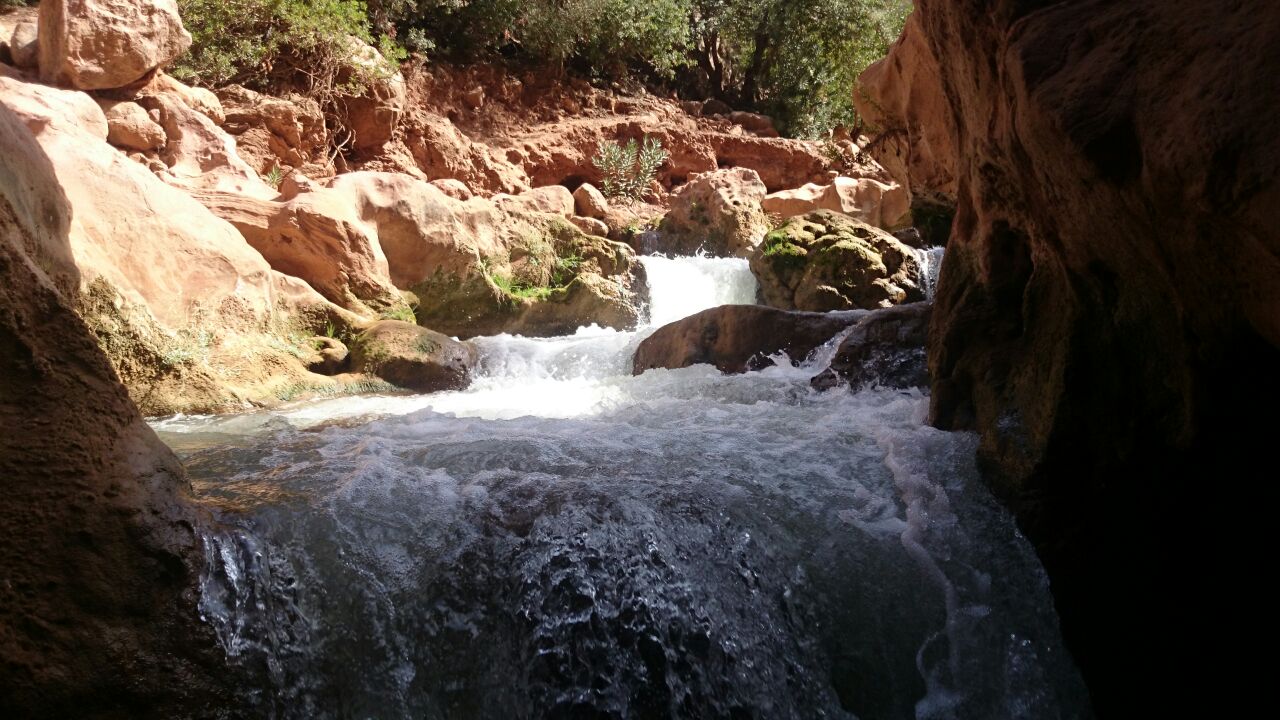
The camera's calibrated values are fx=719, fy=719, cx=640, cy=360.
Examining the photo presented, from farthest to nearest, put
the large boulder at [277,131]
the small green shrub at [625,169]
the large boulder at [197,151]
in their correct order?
the small green shrub at [625,169] < the large boulder at [277,131] < the large boulder at [197,151]

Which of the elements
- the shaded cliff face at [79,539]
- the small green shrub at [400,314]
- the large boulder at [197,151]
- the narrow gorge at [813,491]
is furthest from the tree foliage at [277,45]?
the shaded cliff face at [79,539]

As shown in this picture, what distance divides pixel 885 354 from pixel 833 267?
4.55 m

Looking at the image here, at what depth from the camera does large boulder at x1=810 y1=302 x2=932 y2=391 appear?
5.21 meters

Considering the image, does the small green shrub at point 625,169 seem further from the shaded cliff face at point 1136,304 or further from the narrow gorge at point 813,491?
the shaded cliff face at point 1136,304

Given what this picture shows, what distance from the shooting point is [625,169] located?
15.6 meters

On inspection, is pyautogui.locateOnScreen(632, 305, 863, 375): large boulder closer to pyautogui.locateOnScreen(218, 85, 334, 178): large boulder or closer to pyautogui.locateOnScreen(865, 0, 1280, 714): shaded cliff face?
pyautogui.locateOnScreen(865, 0, 1280, 714): shaded cliff face

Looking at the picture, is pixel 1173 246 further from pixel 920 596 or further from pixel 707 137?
pixel 707 137

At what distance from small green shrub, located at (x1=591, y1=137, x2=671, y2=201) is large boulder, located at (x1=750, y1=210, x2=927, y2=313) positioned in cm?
569

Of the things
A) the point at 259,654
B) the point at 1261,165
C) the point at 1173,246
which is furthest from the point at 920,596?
the point at 259,654

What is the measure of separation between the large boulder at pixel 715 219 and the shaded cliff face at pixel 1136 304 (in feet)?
31.9

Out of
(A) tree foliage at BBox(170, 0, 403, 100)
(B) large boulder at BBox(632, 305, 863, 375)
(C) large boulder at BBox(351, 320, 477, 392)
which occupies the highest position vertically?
(A) tree foliage at BBox(170, 0, 403, 100)

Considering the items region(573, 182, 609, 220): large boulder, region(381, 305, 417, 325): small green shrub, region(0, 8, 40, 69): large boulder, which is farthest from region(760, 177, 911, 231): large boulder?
region(0, 8, 40, 69): large boulder

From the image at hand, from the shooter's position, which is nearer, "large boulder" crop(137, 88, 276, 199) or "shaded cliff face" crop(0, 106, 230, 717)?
"shaded cliff face" crop(0, 106, 230, 717)

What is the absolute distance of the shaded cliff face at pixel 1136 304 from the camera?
5.39 feet
